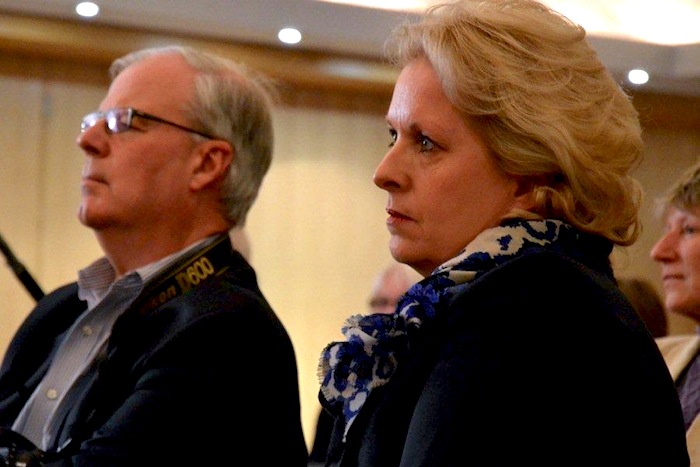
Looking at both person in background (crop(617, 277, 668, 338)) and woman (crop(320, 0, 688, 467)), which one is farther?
person in background (crop(617, 277, 668, 338))

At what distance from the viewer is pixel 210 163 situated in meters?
2.06

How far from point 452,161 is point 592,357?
0.32 metres

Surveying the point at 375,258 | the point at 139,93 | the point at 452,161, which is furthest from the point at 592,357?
the point at 375,258

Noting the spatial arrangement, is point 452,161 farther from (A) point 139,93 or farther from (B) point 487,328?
(A) point 139,93

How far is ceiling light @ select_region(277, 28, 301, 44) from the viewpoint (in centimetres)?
448

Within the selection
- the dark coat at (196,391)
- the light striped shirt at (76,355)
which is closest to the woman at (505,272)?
the dark coat at (196,391)

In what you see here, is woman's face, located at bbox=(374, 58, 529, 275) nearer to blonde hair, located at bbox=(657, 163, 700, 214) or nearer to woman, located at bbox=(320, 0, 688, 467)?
woman, located at bbox=(320, 0, 688, 467)

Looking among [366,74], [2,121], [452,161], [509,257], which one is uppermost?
[366,74]

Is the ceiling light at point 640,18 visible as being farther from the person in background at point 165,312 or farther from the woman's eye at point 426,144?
the woman's eye at point 426,144

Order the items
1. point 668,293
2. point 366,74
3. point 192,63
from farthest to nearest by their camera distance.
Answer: point 366,74
point 668,293
point 192,63

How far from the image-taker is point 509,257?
127 centimetres

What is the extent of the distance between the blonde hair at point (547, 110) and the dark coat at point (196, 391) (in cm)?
59

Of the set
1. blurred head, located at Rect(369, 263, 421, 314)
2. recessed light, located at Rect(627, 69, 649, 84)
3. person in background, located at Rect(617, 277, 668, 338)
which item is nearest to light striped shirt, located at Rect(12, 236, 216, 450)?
person in background, located at Rect(617, 277, 668, 338)

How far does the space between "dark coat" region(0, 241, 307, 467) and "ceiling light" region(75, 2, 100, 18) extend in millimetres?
2629
